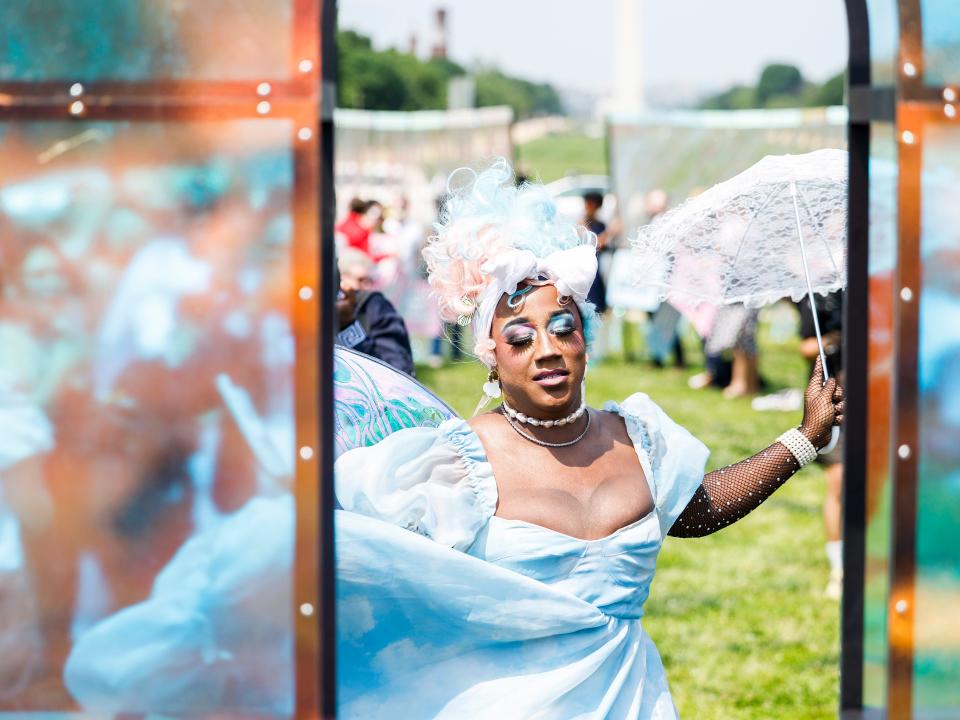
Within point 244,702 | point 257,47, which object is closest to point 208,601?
point 244,702

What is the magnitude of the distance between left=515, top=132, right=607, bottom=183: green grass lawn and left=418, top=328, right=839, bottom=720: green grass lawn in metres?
37.5

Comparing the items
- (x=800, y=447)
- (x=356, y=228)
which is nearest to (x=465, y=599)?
(x=800, y=447)

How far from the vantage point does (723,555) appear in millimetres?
7137

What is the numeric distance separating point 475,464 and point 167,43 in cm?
132

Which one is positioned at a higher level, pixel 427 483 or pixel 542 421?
pixel 542 421

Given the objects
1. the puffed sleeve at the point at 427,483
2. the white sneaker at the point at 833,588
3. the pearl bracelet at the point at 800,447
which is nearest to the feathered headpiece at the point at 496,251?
the puffed sleeve at the point at 427,483

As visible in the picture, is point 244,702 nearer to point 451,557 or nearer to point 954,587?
point 451,557

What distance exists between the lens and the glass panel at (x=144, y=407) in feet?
6.29

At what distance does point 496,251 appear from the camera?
10.2 feet

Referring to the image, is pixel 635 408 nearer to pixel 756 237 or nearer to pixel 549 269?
pixel 549 269

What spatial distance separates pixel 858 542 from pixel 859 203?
517 mm

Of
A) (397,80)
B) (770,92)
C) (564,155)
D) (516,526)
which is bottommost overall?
(516,526)

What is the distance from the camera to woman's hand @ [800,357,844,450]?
10.6 ft

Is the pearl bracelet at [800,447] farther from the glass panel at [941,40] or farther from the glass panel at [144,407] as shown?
the glass panel at [144,407]
